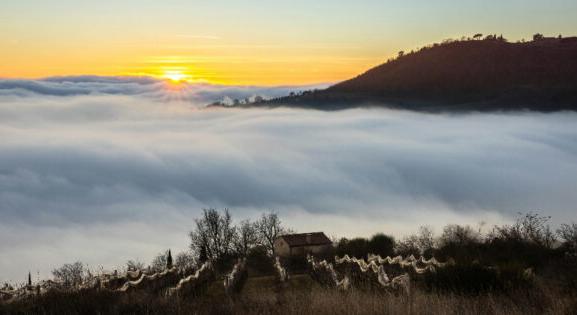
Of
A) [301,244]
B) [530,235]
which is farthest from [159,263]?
[530,235]

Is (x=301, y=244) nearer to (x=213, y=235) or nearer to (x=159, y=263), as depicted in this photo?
(x=213, y=235)

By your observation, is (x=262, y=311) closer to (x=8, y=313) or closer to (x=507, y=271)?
(x=8, y=313)

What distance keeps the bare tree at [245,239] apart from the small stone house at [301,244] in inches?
133

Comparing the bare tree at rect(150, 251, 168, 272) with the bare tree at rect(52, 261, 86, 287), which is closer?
the bare tree at rect(52, 261, 86, 287)

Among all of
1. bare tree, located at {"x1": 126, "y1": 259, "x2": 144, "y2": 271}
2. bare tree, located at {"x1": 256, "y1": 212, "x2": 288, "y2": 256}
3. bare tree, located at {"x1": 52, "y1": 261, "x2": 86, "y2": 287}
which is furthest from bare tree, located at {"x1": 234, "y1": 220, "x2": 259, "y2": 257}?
bare tree, located at {"x1": 52, "y1": 261, "x2": 86, "y2": 287}

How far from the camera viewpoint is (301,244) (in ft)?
242

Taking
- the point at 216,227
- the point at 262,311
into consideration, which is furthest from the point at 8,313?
the point at 216,227

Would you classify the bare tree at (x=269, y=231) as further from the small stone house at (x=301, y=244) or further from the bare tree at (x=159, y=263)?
the bare tree at (x=159, y=263)

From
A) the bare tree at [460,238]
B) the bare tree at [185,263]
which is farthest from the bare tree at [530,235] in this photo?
the bare tree at [185,263]

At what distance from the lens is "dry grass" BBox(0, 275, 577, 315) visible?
31.5 ft

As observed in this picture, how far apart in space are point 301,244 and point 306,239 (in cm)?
260

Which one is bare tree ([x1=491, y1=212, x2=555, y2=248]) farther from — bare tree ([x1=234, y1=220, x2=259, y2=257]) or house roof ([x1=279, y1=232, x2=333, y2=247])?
bare tree ([x1=234, y1=220, x2=259, y2=257])

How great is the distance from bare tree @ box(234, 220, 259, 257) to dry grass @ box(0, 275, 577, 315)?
59326 mm

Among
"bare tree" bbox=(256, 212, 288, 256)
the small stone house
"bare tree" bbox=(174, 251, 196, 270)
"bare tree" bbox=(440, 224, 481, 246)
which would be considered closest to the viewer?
"bare tree" bbox=(174, 251, 196, 270)
